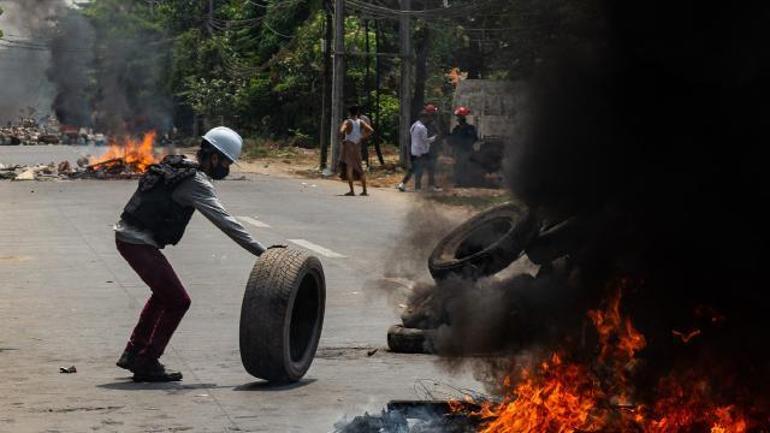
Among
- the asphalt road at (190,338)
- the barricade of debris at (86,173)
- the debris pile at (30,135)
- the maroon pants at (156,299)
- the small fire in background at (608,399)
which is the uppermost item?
the small fire in background at (608,399)

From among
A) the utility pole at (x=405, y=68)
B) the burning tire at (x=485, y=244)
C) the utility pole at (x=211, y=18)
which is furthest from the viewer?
the utility pole at (x=211, y=18)

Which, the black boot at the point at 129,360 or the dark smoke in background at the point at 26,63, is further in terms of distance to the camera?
the dark smoke in background at the point at 26,63

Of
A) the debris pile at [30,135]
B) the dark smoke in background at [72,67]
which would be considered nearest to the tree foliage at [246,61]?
the dark smoke in background at [72,67]

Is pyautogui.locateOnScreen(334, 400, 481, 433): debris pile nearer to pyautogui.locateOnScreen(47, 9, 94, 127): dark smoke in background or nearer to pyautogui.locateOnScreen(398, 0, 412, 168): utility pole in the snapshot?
pyautogui.locateOnScreen(398, 0, 412, 168): utility pole

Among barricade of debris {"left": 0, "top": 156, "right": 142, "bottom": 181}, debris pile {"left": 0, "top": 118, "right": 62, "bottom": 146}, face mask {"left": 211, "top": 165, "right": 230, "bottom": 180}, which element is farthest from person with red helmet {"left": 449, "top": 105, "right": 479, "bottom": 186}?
debris pile {"left": 0, "top": 118, "right": 62, "bottom": 146}

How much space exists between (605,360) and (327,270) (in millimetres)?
9765

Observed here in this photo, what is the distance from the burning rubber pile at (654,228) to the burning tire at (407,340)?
295 cm

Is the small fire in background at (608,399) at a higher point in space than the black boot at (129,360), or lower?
higher

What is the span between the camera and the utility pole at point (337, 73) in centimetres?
3938

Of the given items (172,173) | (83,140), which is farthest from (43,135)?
(172,173)

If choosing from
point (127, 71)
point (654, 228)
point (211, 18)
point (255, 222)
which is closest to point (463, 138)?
point (255, 222)

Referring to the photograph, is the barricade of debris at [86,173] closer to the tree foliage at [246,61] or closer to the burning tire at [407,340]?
the tree foliage at [246,61]

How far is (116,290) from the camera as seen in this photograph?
48.0 ft

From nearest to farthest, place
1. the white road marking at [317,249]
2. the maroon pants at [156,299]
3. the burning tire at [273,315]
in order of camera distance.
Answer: the burning tire at [273,315] < the maroon pants at [156,299] < the white road marking at [317,249]
